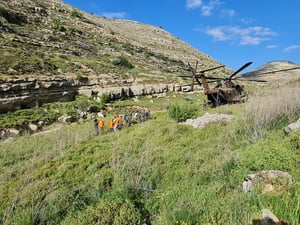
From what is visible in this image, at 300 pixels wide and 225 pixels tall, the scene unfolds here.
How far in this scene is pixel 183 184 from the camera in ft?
18.4

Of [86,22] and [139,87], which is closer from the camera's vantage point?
[139,87]

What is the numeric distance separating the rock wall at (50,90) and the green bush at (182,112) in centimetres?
1735

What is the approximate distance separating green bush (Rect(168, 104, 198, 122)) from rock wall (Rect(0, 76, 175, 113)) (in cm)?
1735

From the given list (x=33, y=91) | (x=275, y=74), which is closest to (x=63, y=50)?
(x=33, y=91)

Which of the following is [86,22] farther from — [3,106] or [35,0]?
[3,106]

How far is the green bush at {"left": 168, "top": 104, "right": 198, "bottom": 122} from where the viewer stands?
53.9 feet

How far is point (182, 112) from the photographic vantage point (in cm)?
1666

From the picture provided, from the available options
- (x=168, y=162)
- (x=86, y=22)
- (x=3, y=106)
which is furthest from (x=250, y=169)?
(x=86, y=22)

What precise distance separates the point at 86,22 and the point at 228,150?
66487 mm

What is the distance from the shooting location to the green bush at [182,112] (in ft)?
53.9

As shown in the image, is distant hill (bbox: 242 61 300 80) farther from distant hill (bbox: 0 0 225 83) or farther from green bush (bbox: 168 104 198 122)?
distant hill (bbox: 0 0 225 83)

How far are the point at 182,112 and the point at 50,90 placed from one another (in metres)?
19.4

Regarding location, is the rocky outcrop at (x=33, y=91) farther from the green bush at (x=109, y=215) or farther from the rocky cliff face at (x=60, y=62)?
the green bush at (x=109, y=215)

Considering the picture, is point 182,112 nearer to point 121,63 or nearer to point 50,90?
point 50,90
